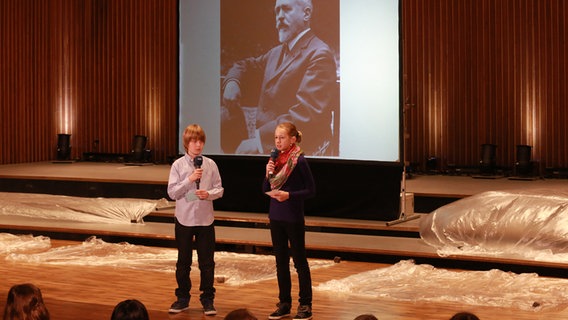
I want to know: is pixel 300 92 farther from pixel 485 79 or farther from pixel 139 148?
pixel 139 148

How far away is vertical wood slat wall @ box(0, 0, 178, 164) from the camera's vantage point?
43.0ft

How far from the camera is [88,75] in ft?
45.7

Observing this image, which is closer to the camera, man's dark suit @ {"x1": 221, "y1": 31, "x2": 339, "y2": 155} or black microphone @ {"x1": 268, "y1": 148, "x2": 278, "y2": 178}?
black microphone @ {"x1": 268, "y1": 148, "x2": 278, "y2": 178}

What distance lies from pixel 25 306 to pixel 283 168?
280 cm

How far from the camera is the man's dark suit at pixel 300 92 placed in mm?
8477

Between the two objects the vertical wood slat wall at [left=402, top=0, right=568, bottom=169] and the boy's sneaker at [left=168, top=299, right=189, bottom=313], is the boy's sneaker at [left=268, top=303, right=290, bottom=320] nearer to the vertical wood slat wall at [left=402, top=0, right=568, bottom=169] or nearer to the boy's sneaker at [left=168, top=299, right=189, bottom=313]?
the boy's sneaker at [left=168, top=299, right=189, bottom=313]

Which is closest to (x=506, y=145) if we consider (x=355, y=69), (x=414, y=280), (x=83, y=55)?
(x=355, y=69)

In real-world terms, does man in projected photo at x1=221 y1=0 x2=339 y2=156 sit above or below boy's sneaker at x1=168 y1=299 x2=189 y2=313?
above

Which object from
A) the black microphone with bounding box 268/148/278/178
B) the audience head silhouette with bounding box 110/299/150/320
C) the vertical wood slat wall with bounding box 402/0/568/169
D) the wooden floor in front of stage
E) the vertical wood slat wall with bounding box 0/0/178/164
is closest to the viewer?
the audience head silhouette with bounding box 110/299/150/320

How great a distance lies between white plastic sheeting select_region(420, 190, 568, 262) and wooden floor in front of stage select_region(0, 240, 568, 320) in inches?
25.5

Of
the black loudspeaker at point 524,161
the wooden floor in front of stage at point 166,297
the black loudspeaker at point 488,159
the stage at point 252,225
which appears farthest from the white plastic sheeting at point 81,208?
the black loudspeaker at point 524,161

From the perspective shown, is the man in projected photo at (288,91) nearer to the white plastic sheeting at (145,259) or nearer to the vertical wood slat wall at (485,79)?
the white plastic sheeting at (145,259)

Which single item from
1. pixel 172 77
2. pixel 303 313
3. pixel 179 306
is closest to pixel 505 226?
pixel 303 313

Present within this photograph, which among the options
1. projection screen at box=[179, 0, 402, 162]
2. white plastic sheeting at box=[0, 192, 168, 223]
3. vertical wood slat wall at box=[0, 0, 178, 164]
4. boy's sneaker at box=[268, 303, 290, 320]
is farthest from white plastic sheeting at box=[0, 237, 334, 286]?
vertical wood slat wall at box=[0, 0, 178, 164]
